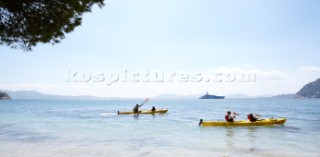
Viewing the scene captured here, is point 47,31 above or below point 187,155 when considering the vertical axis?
above

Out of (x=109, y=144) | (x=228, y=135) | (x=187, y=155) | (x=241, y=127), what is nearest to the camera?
(x=187, y=155)

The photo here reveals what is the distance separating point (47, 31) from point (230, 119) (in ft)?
78.4

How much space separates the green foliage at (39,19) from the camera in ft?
28.2

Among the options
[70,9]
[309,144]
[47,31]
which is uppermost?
[70,9]

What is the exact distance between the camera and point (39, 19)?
8.75m

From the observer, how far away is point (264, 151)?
17297 mm

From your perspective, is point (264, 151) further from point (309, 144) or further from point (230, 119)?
point (230, 119)

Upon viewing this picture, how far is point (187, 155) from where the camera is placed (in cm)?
1590

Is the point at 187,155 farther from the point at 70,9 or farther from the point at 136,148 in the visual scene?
the point at 70,9

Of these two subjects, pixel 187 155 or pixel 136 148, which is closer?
pixel 187 155

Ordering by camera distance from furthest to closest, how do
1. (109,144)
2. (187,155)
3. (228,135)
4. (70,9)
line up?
(228,135) < (109,144) < (187,155) < (70,9)

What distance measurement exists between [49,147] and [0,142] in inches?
174

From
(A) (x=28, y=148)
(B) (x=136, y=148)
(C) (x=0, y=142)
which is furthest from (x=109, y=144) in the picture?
(C) (x=0, y=142)

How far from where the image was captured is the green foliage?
8.59 metres
